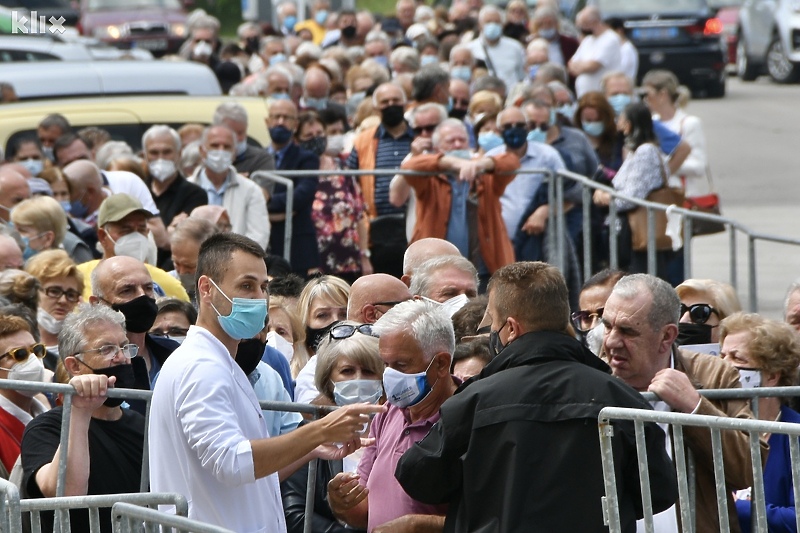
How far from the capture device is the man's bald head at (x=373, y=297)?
20.9ft

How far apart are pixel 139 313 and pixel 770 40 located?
2307 cm

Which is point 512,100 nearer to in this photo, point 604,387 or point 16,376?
point 16,376

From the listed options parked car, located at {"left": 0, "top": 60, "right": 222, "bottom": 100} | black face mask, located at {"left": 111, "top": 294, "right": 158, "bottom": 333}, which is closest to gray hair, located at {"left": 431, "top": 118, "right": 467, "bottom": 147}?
parked car, located at {"left": 0, "top": 60, "right": 222, "bottom": 100}

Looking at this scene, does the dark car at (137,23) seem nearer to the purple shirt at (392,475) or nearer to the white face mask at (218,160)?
the white face mask at (218,160)

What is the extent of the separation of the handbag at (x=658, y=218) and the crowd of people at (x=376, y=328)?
103 millimetres

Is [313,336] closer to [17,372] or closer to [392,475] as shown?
[17,372]

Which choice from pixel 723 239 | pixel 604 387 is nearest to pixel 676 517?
pixel 604 387

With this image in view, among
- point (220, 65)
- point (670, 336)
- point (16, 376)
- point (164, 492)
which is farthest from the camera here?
point (220, 65)

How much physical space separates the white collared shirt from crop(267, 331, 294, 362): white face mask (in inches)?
88.2

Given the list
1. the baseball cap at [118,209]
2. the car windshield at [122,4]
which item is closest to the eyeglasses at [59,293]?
the baseball cap at [118,209]

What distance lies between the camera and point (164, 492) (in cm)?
450

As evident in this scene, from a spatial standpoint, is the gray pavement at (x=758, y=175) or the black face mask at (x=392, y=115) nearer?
the black face mask at (x=392, y=115)

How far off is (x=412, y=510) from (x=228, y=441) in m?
0.76

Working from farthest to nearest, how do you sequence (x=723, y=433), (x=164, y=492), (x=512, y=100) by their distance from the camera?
(x=512, y=100), (x=723, y=433), (x=164, y=492)
